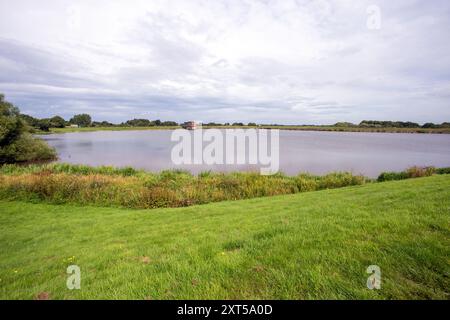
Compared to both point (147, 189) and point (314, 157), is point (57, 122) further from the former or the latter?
point (147, 189)

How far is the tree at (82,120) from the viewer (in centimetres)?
18273

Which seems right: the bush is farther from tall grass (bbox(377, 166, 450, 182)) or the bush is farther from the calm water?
the calm water

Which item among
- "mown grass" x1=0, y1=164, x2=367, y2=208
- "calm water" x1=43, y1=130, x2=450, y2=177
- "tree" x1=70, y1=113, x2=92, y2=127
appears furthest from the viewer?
"tree" x1=70, y1=113, x2=92, y2=127

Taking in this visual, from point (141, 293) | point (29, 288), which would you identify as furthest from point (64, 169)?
point (141, 293)

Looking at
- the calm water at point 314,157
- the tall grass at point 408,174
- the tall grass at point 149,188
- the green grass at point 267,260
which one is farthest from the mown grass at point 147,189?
the green grass at point 267,260

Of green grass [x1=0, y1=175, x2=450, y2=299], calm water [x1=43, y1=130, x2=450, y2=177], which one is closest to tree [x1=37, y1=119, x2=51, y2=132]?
calm water [x1=43, y1=130, x2=450, y2=177]

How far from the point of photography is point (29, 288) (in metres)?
3.94

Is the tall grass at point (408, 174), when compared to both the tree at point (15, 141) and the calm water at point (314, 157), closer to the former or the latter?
the calm water at point (314, 157)

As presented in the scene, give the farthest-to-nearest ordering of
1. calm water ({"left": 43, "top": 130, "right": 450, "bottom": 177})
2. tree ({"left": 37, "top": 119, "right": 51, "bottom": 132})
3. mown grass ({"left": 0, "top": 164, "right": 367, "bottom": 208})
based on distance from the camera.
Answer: tree ({"left": 37, "top": 119, "right": 51, "bottom": 132}), calm water ({"left": 43, "top": 130, "right": 450, "bottom": 177}), mown grass ({"left": 0, "top": 164, "right": 367, "bottom": 208})

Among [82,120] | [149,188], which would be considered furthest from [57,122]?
[149,188]

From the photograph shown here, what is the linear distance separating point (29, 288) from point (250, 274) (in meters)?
3.71

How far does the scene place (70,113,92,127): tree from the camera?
182725 mm

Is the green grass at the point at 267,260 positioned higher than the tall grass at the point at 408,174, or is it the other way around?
the green grass at the point at 267,260
